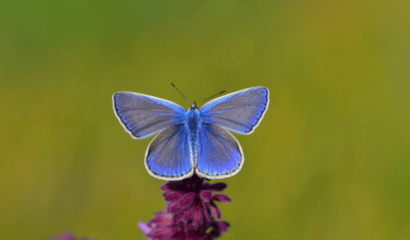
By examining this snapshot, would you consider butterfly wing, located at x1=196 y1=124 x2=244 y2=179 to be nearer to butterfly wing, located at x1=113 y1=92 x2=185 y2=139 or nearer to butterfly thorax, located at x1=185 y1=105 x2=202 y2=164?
butterfly thorax, located at x1=185 y1=105 x2=202 y2=164

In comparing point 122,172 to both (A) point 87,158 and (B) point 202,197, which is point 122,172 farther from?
(B) point 202,197

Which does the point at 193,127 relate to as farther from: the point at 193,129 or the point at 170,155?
the point at 170,155

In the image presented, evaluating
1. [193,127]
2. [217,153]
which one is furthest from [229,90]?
[217,153]

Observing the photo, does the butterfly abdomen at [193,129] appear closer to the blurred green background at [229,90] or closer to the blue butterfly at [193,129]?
the blue butterfly at [193,129]

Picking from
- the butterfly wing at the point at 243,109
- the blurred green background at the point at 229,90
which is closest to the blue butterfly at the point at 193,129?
the butterfly wing at the point at 243,109

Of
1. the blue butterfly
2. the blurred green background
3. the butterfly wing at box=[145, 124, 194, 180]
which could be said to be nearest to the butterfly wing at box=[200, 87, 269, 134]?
the blue butterfly

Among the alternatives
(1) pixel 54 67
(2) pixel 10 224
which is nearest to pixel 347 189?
(2) pixel 10 224
